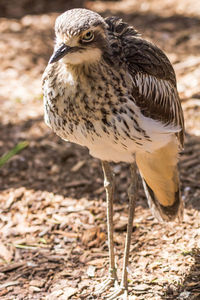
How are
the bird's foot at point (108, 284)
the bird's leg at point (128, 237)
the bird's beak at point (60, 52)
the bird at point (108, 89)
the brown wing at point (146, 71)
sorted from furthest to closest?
the bird's foot at point (108, 284)
the bird's leg at point (128, 237)
the brown wing at point (146, 71)
the bird at point (108, 89)
the bird's beak at point (60, 52)

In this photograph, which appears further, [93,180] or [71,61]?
[93,180]

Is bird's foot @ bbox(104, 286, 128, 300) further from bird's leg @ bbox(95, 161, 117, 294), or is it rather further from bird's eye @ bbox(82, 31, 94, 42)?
bird's eye @ bbox(82, 31, 94, 42)

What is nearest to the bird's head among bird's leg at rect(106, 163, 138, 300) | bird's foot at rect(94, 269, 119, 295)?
bird's leg at rect(106, 163, 138, 300)

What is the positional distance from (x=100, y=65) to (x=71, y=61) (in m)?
0.20

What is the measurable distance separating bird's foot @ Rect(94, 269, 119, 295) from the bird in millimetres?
319

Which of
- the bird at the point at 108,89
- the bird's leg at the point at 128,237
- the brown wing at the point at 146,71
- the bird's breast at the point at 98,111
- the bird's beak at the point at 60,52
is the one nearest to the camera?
the bird's beak at the point at 60,52

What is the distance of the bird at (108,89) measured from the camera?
2900 mm

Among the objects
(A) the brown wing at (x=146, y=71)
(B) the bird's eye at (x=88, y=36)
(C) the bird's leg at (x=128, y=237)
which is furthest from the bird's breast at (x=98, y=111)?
(C) the bird's leg at (x=128, y=237)

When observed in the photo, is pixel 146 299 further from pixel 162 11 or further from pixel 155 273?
pixel 162 11

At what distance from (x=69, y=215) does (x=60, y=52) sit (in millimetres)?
2175

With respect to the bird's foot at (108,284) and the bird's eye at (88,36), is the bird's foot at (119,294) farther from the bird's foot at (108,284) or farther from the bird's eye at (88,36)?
the bird's eye at (88,36)

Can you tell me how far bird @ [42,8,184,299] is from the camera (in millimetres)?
2900

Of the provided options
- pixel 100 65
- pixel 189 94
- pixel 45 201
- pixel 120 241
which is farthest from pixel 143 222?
pixel 189 94

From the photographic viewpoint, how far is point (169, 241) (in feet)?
13.6
